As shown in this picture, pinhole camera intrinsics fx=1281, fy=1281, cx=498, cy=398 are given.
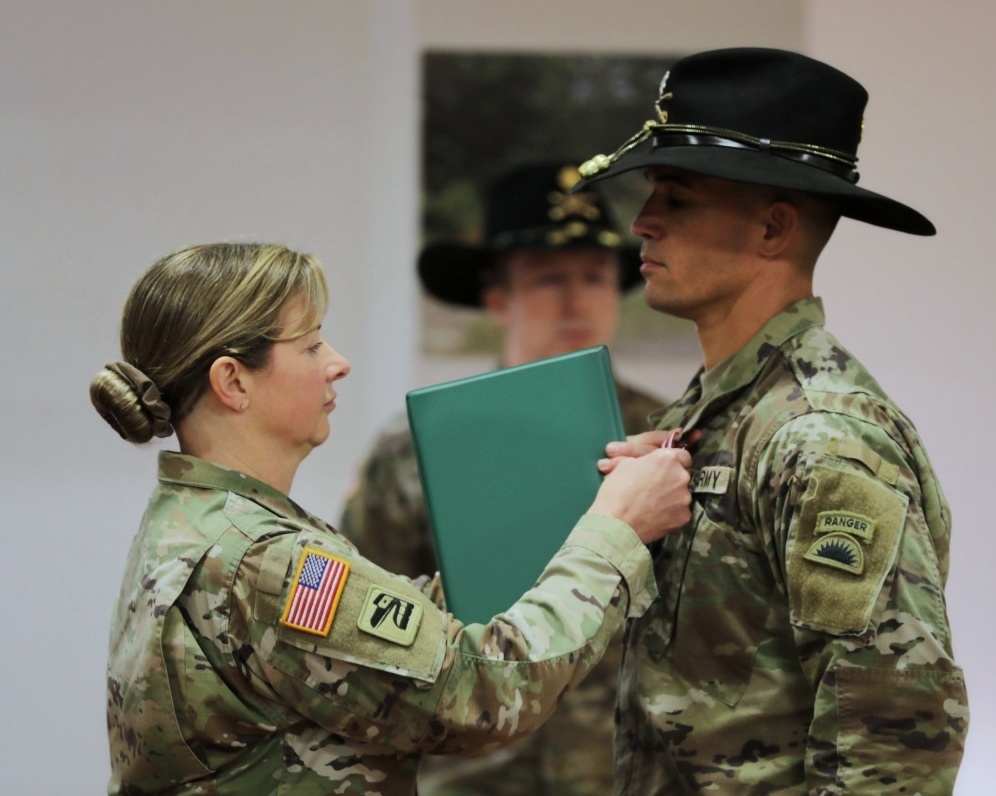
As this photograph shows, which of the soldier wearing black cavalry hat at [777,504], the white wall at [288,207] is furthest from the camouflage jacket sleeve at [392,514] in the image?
the soldier wearing black cavalry hat at [777,504]

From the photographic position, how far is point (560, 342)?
3.04 metres

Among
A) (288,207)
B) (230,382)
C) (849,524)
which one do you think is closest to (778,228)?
(849,524)

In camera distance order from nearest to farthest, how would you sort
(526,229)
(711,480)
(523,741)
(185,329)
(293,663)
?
(293,663) → (185,329) → (711,480) → (523,741) → (526,229)

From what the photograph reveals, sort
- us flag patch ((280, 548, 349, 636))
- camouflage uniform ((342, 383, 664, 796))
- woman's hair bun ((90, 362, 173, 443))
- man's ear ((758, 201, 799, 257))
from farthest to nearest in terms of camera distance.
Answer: camouflage uniform ((342, 383, 664, 796))
man's ear ((758, 201, 799, 257))
woman's hair bun ((90, 362, 173, 443))
us flag patch ((280, 548, 349, 636))

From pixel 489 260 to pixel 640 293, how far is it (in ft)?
1.25

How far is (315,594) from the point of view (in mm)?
1272

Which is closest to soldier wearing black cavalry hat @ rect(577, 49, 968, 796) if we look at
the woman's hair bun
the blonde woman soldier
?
the blonde woman soldier

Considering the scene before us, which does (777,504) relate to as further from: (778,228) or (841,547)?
(778,228)

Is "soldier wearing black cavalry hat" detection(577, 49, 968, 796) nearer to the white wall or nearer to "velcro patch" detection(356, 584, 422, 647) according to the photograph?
"velcro patch" detection(356, 584, 422, 647)

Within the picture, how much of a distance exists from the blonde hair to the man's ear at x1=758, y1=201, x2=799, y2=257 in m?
0.59

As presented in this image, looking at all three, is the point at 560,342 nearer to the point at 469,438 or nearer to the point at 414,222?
the point at 414,222

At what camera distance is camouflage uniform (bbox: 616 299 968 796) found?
1347mm

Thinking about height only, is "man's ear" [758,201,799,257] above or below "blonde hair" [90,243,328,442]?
above

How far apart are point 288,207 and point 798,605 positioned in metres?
2.03
